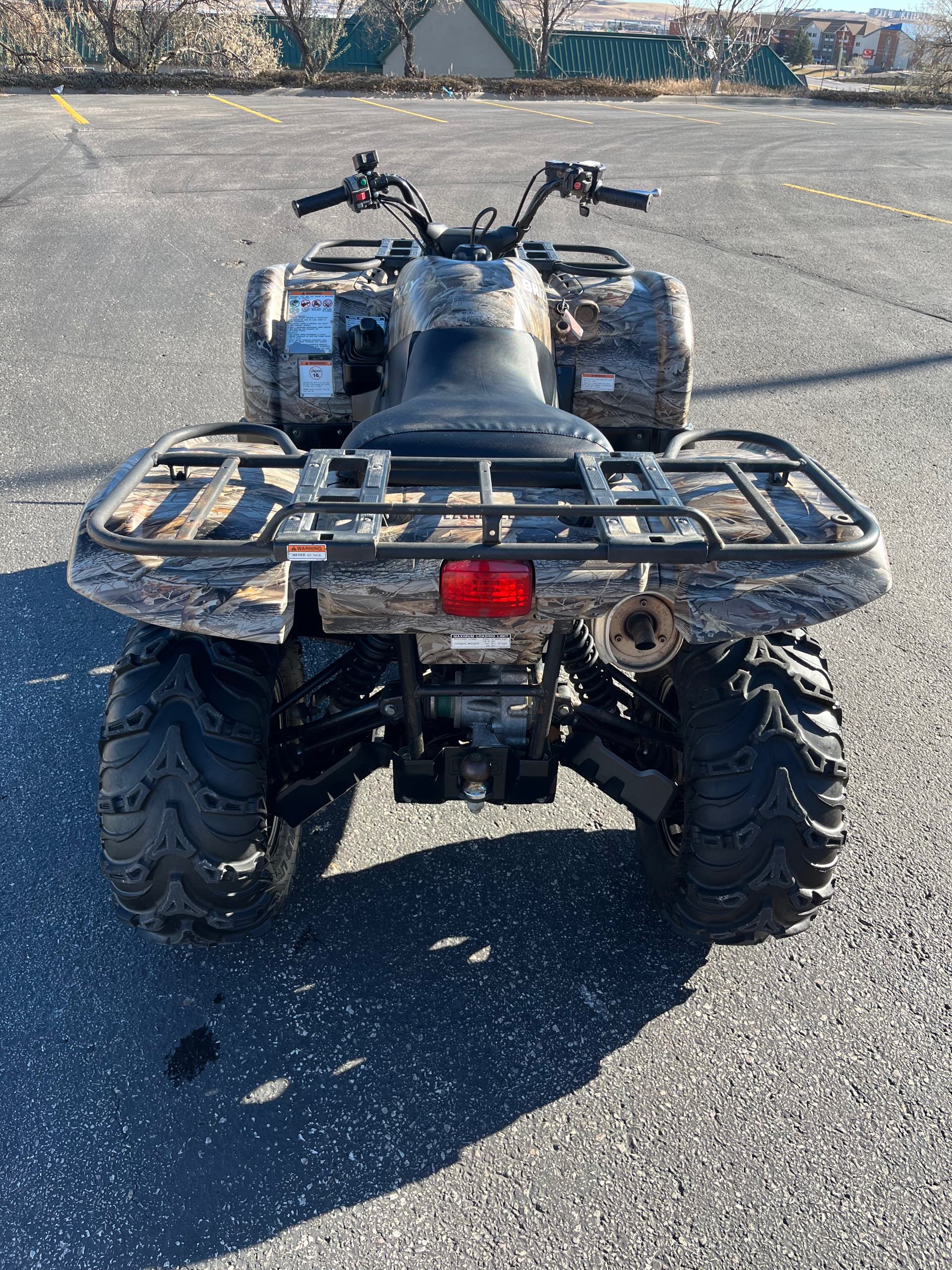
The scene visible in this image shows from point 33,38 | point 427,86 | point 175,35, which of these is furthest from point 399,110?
point 33,38

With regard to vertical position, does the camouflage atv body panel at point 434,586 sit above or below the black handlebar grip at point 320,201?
below

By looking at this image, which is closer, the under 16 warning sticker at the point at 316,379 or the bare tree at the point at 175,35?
the under 16 warning sticker at the point at 316,379

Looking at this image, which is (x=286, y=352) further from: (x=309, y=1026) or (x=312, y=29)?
(x=312, y=29)

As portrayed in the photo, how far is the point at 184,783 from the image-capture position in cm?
221

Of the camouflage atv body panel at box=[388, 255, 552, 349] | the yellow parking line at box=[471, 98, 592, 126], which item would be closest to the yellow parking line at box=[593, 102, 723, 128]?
the yellow parking line at box=[471, 98, 592, 126]

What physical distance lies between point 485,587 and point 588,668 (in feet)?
3.02

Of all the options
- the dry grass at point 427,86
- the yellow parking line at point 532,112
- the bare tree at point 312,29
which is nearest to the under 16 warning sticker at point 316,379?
the yellow parking line at point 532,112

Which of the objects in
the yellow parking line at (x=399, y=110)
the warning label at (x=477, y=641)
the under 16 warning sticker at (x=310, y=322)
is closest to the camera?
the warning label at (x=477, y=641)

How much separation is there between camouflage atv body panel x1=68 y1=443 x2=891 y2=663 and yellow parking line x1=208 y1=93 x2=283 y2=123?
17153 mm

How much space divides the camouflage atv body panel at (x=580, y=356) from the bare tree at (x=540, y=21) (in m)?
26.9

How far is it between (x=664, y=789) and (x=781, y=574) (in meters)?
0.70

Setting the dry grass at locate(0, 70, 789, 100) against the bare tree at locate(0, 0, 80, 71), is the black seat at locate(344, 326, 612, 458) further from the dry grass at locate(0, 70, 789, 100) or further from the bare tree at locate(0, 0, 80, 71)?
the bare tree at locate(0, 0, 80, 71)

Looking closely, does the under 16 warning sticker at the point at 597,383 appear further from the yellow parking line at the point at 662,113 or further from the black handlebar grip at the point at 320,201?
the yellow parking line at the point at 662,113

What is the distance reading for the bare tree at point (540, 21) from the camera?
88.1 ft
